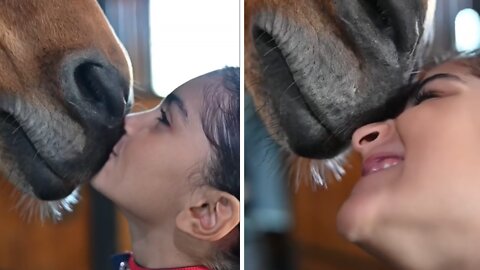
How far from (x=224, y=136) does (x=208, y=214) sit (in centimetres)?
13

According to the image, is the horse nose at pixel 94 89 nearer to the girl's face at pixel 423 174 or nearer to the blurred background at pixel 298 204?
the blurred background at pixel 298 204

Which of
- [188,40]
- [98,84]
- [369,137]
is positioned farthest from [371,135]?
[98,84]

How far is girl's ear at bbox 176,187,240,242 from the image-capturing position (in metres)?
1.03

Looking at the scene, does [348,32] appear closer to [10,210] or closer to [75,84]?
[75,84]

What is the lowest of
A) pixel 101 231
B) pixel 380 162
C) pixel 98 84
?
pixel 101 231

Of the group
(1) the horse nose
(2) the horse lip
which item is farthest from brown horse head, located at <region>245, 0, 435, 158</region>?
(2) the horse lip

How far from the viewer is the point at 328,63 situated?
101cm

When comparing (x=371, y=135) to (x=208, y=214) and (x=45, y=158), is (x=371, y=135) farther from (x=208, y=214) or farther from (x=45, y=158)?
(x=45, y=158)

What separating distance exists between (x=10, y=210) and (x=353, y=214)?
542 mm

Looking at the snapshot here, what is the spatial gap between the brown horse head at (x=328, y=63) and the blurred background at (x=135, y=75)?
73mm

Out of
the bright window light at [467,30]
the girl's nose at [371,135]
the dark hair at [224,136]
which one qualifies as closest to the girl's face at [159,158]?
the dark hair at [224,136]

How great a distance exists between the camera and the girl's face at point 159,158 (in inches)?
40.8

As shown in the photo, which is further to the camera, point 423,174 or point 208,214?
point 208,214

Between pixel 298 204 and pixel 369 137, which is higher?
pixel 369 137
